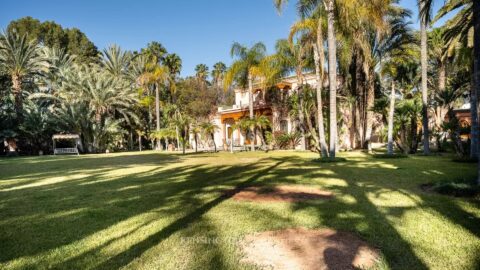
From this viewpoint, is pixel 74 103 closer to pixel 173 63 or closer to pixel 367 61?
pixel 173 63

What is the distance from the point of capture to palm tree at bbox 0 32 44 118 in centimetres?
3080

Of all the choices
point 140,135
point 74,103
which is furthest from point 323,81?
point 74,103

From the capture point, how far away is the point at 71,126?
3453 cm

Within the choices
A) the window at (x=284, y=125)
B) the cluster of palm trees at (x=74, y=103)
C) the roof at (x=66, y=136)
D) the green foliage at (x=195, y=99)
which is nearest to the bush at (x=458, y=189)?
the cluster of palm trees at (x=74, y=103)

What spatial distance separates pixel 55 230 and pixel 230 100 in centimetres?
5236

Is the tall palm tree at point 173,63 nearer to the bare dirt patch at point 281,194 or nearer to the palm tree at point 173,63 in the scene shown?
the palm tree at point 173,63

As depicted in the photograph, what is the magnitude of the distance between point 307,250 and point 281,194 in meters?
3.36

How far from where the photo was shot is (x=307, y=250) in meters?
3.74

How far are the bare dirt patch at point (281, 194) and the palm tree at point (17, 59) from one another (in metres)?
34.6

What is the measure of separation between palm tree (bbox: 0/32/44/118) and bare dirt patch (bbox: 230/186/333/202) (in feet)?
113

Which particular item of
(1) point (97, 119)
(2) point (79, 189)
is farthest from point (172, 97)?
(2) point (79, 189)

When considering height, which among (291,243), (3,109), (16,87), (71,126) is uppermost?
(16,87)

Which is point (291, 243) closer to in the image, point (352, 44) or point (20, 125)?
point (352, 44)

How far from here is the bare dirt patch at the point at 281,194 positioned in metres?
6.63
